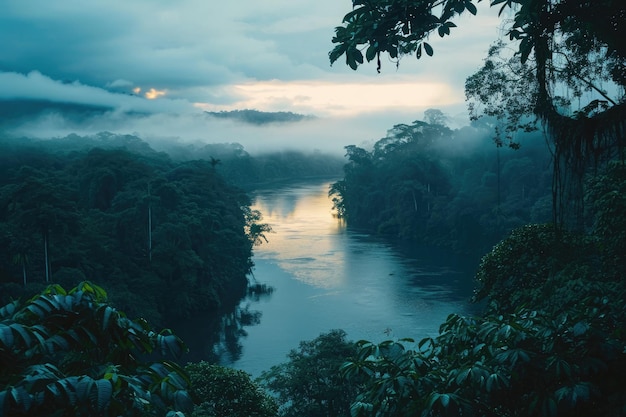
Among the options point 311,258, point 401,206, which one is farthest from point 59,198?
point 401,206

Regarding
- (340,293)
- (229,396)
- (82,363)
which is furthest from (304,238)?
(82,363)

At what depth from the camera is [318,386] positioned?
16.9 meters

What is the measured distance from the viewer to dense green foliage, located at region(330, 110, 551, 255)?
53438 mm

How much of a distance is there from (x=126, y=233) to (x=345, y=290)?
1315cm

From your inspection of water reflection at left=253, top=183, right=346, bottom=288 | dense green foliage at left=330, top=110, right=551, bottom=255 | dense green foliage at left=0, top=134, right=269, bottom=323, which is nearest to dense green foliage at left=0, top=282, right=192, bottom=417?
dense green foliage at left=0, top=134, right=269, bottom=323

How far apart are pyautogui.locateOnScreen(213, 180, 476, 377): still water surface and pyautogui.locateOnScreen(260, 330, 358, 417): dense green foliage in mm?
6667

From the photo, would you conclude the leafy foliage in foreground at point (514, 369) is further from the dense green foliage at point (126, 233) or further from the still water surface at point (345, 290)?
the dense green foliage at point (126, 233)

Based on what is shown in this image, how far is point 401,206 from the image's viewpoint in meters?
63.1

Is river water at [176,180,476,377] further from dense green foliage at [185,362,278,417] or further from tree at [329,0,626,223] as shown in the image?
tree at [329,0,626,223]

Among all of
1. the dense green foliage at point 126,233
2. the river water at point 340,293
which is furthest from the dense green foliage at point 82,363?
the dense green foliage at point 126,233

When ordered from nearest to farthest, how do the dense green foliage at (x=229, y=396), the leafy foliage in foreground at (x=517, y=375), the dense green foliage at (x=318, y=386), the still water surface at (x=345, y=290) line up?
the leafy foliage in foreground at (x=517, y=375), the dense green foliage at (x=229, y=396), the dense green foliage at (x=318, y=386), the still water surface at (x=345, y=290)

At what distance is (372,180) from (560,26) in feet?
220

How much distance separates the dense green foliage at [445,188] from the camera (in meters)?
53.4

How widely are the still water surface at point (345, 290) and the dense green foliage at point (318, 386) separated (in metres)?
6.67
